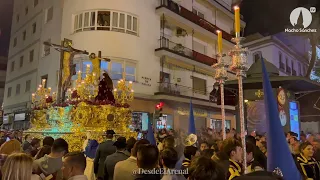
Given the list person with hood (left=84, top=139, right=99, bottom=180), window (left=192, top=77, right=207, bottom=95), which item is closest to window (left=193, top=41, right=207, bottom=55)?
window (left=192, top=77, right=207, bottom=95)

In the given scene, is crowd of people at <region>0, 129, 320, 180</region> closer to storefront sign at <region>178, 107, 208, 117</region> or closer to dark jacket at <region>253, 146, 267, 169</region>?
dark jacket at <region>253, 146, 267, 169</region>

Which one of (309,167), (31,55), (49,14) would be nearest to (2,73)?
(31,55)

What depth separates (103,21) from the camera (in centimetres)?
1803

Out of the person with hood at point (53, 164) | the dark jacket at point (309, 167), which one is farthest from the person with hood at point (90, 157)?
the dark jacket at point (309, 167)

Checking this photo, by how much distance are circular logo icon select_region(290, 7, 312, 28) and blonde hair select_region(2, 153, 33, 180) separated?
9865 millimetres

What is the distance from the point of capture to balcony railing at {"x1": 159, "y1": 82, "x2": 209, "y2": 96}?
19.4 m

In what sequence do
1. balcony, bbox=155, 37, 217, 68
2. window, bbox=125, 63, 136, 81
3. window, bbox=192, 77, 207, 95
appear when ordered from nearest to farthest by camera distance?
window, bbox=125, 63, 136, 81
balcony, bbox=155, 37, 217, 68
window, bbox=192, 77, 207, 95

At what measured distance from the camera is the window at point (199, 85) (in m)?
22.5

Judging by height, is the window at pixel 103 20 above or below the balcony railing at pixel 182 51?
above

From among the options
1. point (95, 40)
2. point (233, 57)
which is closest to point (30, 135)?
point (233, 57)

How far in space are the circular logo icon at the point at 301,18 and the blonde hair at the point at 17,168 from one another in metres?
9.86

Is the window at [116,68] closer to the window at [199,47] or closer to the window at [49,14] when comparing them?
the window at [49,14]

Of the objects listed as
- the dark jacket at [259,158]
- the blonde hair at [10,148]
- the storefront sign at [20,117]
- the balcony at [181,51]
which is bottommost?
the dark jacket at [259,158]

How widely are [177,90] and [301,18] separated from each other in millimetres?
11509
